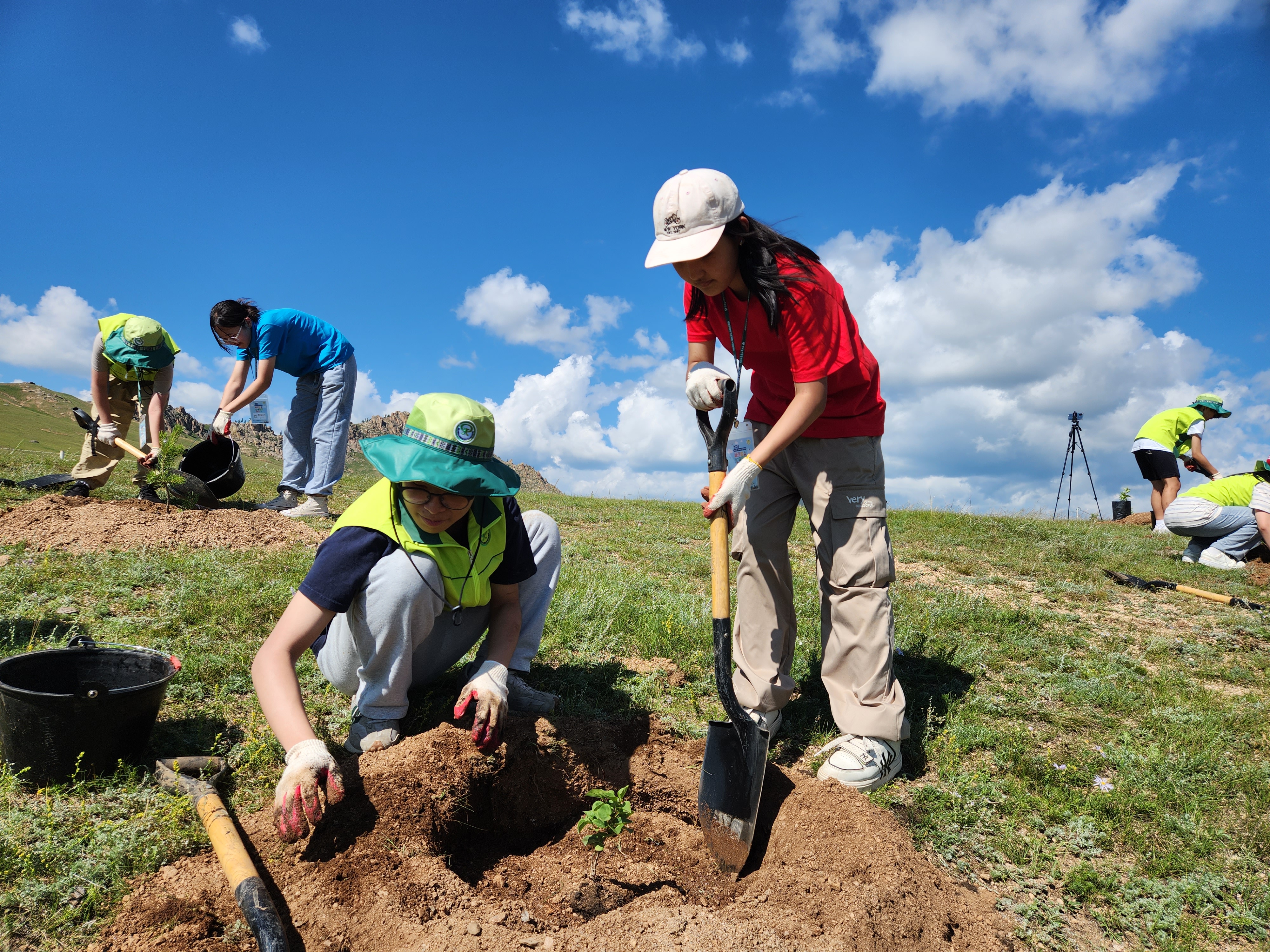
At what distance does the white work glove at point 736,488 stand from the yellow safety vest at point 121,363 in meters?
6.59

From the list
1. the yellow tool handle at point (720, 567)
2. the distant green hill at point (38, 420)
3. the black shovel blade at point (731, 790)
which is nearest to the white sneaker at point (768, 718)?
the black shovel blade at point (731, 790)

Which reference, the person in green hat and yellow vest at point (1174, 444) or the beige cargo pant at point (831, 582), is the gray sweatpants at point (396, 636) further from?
the person in green hat and yellow vest at point (1174, 444)

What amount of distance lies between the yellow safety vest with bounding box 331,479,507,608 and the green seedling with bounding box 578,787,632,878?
86 centimetres

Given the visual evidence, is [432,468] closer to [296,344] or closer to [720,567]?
[720,567]

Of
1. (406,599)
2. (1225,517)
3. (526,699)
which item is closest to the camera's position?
(406,599)

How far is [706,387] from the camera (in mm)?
2818

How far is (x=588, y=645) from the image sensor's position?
13.4 feet

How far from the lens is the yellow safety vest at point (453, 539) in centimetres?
250

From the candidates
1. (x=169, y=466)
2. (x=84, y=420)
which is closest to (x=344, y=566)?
(x=169, y=466)

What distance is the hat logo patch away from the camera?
2.37 meters

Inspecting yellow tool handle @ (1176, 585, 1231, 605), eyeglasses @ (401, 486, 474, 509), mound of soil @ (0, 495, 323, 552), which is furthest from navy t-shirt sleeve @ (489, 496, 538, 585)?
yellow tool handle @ (1176, 585, 1231, 605)

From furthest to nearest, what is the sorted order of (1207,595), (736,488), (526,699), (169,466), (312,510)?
(312,510) → (169,466) → (1207,595) → (526,699) → (736,488)

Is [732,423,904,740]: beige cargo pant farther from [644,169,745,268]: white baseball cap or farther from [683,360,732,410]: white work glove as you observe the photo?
[644,169,745,268]: white baseball cap

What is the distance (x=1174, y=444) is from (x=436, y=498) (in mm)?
11319
